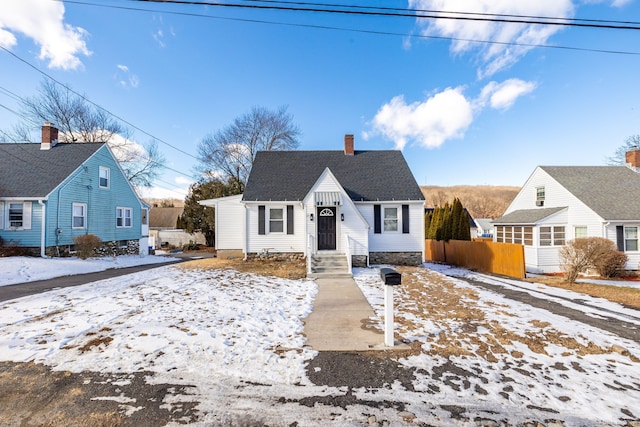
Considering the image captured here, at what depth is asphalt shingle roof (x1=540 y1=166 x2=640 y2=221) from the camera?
1594cm

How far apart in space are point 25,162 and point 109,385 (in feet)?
69.0

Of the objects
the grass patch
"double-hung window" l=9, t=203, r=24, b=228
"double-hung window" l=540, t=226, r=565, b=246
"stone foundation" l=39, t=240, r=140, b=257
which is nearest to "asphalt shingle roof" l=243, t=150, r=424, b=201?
the grass patch

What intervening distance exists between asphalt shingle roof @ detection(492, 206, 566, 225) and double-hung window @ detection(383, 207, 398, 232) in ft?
31.0

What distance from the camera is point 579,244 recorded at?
12062 mm

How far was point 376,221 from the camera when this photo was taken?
14539 millimetres

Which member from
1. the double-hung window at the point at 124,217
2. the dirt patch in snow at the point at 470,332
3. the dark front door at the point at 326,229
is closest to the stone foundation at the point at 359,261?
the dark front door at the point at 326,229

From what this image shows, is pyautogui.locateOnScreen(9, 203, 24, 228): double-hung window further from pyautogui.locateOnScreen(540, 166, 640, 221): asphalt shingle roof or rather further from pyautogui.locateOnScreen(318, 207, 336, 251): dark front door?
pyautogui.locateOnScreen(540, 166, 640, 221): asphalt shingle roof

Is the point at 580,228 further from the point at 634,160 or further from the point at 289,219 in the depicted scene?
the point at 289,219

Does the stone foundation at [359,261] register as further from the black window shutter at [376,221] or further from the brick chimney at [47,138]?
the brick chimney at [47,138]

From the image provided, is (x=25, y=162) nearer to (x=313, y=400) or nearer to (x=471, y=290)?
(x=313, y=400)

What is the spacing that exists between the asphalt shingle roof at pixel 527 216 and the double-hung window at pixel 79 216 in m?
27.5

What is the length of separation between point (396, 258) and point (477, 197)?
98660 mm

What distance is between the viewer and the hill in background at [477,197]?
276 feet

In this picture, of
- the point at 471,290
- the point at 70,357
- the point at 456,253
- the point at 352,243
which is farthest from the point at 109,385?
the point at 456,253
